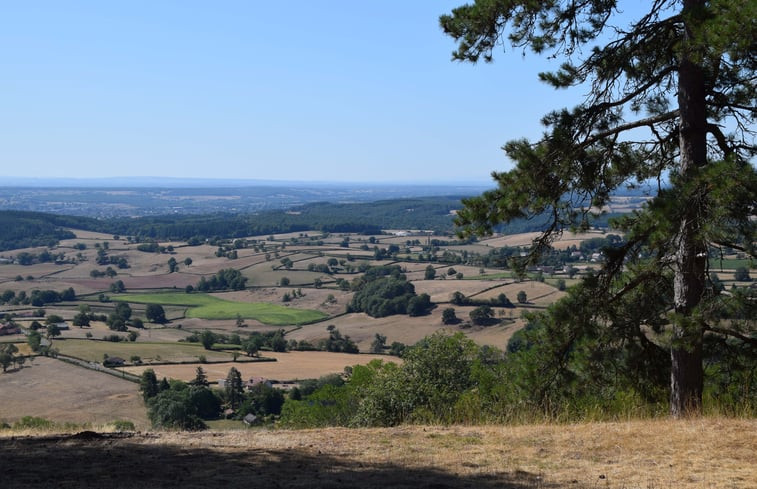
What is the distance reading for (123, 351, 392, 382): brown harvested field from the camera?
4303 centimetres

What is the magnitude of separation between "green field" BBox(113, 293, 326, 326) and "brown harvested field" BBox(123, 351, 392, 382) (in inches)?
737

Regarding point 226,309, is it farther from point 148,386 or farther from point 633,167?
point 633,167

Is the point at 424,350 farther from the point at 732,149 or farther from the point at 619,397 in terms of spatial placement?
the point at 732,149

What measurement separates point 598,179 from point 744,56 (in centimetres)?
329

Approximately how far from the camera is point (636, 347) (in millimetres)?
12375

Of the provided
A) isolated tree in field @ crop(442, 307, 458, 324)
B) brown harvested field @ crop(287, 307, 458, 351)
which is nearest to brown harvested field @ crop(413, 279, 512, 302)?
brown harvested field @ crop(287, 307, 458, 351)

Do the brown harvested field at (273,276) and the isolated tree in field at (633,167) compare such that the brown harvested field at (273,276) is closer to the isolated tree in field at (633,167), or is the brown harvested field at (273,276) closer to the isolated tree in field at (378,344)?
the isolated tree in field at (378,344)

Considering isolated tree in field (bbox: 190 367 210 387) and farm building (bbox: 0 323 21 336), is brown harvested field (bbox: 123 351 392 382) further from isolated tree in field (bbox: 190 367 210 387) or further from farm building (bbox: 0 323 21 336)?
farm building (bbox: 0 323 21 336)

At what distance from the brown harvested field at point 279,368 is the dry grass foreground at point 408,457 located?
31982 millimetres

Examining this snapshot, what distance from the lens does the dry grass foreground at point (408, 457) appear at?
7727 mm

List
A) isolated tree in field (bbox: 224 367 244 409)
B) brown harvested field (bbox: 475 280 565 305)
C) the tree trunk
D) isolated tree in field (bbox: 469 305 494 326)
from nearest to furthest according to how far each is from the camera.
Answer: the tree trunk, isolated tree in field (bbox: 224 367 244 409), isolated tree in field (bbox: 469 305 494 326), brown harvested field (bbox: 475 280 565 305)

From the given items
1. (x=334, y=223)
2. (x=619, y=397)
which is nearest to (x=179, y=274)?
(x=334, y=223)

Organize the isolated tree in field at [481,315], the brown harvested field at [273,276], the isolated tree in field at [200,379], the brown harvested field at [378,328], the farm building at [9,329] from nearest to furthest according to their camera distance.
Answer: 1. the isolated tree in field at [200,379]
2. the isolated tree in field at [481,315]
3. the brown harvested field at [378,328]
4. the farm building at [9,329]
5. the brown harvested field at [273,276]

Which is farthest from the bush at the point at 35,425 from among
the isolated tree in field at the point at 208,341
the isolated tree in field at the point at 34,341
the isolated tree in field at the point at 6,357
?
the isolated tree in field at the point at 208,341
